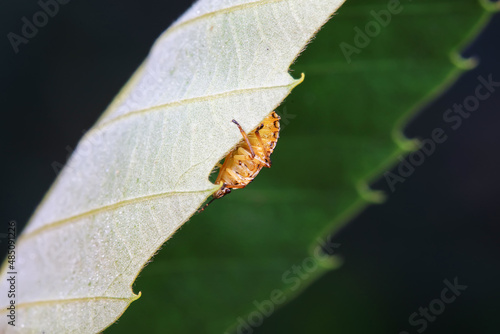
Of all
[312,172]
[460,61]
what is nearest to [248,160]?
[312,172]

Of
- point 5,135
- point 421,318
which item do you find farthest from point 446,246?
point 5,135

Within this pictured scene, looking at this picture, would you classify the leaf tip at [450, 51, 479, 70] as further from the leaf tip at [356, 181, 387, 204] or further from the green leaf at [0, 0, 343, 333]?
the green leaf at [0, 0, 343, 333]

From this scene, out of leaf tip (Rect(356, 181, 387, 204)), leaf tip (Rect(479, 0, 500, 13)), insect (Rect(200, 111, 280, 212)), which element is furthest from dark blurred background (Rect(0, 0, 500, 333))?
leaf tip (Rect(479, 0, 500, 13))

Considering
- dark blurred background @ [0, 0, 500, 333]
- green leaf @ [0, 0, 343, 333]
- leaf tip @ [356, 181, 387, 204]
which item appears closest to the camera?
green leaf @ [0, 0, 343, 333]

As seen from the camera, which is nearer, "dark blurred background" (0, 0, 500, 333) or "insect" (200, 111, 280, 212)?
"insect" (200, 111, 280, 212)

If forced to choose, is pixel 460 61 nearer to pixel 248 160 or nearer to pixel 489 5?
pixel 489 5

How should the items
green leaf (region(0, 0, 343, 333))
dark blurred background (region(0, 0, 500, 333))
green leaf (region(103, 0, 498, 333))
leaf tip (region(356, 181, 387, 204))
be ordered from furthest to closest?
dark blurred background (region(0, 0, 500, 333)) → leaf tip (region(356, 181, 387, 204)) → green leaf (region(103, 0, 498, 333)) → green leaf (region(0, 0, 343, 333))
